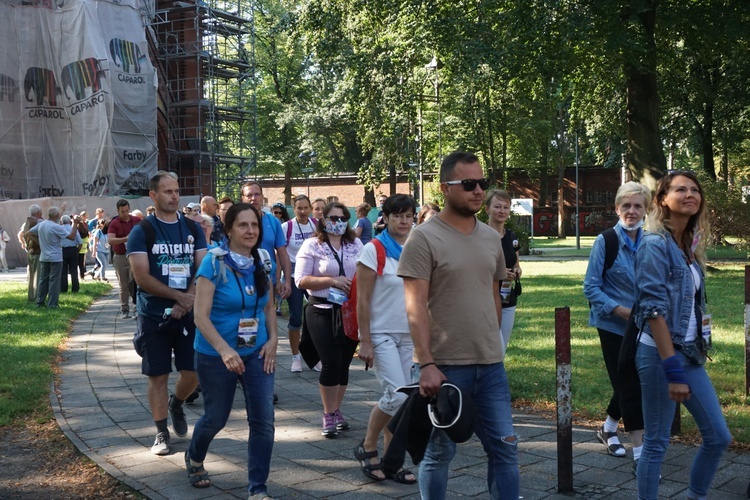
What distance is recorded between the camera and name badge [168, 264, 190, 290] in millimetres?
6379

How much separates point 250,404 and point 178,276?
162cm

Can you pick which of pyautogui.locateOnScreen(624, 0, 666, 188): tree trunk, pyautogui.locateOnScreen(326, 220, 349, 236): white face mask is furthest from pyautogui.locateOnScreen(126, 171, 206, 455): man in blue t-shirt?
pyautogui.locateOnScreen(624, 0, 666, 188): tree trunk

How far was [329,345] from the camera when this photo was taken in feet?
22.5

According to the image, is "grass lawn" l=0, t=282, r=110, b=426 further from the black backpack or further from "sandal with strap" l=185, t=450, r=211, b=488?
the black backpack

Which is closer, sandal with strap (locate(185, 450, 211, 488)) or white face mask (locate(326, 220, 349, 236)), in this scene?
sandal with strap (locate(185, 450, 211, 488))

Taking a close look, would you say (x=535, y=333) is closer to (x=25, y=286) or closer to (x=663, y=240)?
(x=663, y=240)

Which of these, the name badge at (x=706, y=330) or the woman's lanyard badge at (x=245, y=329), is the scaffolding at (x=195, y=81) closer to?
the woman's lanyard badge at (x=245, y=329)

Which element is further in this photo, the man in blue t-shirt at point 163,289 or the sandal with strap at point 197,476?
the man in blue t-shirt at point 163,289

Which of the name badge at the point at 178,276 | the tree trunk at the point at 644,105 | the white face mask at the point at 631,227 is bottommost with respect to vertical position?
the name badge at the point at 178,276

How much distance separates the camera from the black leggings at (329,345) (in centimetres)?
681

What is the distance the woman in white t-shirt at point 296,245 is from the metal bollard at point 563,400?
4.28 metres

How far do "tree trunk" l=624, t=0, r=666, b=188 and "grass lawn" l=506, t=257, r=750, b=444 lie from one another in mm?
3516

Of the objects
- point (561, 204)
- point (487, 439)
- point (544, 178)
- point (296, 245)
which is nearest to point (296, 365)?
point (296, 245)

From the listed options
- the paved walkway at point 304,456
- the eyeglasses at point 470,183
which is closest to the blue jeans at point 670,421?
the paved walkway at point 304,456
